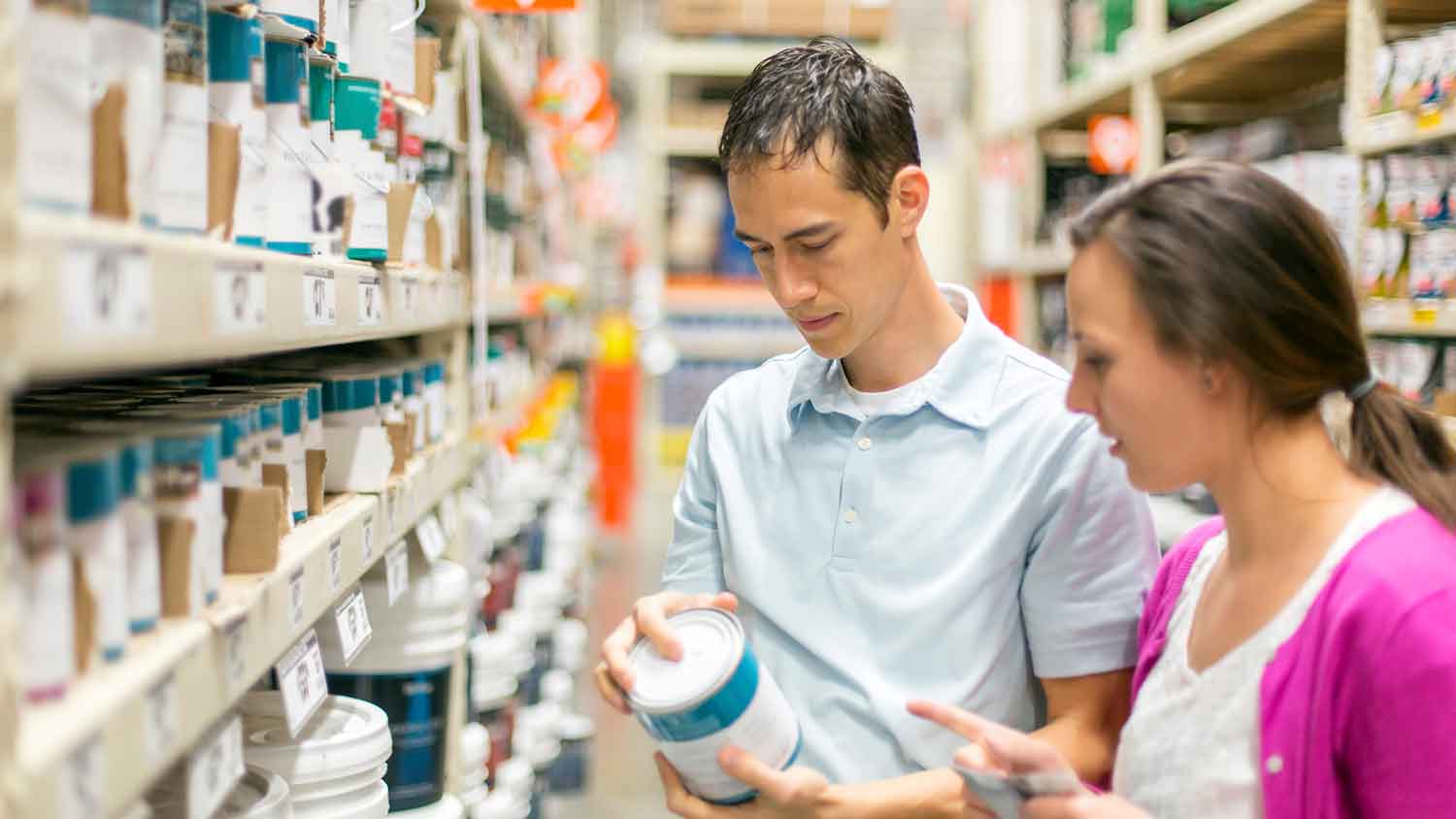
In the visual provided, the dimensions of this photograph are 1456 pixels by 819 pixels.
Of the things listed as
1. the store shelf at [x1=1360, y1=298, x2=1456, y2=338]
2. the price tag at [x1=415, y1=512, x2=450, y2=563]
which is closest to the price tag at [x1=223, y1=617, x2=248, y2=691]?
the price tag at [x1=415, y1=512, x2=450, y2=563]

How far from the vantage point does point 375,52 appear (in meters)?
1.76

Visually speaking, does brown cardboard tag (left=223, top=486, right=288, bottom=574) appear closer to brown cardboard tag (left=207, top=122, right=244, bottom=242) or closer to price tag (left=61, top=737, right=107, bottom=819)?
brown cardboard tag (left=207, top=122, right=244, bottom=242)

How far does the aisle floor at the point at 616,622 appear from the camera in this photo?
14.0ft

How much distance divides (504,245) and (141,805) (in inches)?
94.9

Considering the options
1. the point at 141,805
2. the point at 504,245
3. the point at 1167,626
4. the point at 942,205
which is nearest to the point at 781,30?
the point at 942,205

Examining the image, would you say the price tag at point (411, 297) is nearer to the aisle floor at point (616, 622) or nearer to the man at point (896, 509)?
the man at point (896, 509)

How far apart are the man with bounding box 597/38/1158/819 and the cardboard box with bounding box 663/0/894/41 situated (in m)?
5.43

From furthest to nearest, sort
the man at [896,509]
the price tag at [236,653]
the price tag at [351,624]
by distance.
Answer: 1. the price tag at [351,624]
2. the man at [896,509]
3. the price tag at [236,653]

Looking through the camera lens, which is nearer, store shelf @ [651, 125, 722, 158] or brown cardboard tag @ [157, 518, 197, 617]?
brown cardboard tag @ [157, 518, 197, 617]

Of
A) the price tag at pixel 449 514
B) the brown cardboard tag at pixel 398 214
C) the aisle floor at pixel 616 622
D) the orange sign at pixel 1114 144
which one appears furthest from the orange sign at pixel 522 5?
the aisle floor at pixel 616 622

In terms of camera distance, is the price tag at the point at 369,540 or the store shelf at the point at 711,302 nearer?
the price tag at the point at 369,540

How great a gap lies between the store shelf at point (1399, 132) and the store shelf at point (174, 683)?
6.21 feet

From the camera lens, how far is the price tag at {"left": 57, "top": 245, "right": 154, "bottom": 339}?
726 millimetres

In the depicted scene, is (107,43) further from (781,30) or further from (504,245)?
(781,30)
